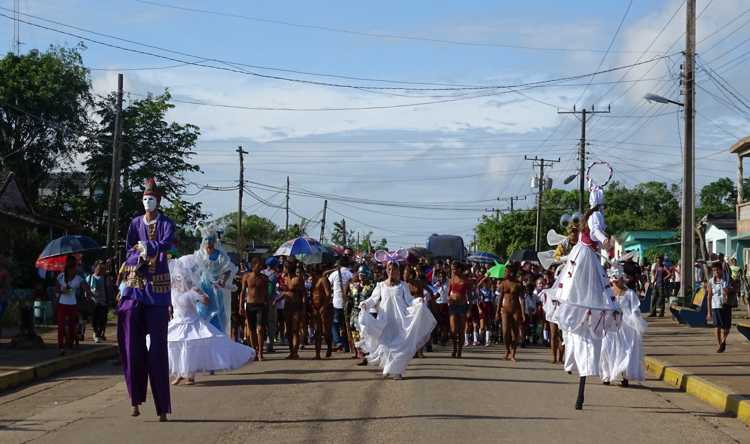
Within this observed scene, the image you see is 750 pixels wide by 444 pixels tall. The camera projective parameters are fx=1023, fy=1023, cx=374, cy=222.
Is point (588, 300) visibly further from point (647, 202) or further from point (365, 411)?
point (647, 202)

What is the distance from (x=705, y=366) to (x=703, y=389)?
2998 millimetres

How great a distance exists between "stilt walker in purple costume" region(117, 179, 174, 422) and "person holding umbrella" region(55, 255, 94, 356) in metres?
8.28

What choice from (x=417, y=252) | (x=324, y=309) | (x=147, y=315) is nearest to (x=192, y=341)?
(x=147, y=315)

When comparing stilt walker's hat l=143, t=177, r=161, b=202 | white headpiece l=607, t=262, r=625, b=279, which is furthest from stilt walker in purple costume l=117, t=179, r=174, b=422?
white headpiece l=607, t=262, r=625, b=279

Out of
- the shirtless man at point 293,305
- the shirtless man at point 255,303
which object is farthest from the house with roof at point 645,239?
the shirtless man at point 255,303

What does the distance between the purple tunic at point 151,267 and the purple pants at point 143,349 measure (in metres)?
0.10

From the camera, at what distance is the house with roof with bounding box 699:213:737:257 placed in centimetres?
5000

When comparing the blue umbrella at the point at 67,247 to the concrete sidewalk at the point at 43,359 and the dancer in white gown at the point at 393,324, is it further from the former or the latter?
the dancer in white gown at the point at 393,324

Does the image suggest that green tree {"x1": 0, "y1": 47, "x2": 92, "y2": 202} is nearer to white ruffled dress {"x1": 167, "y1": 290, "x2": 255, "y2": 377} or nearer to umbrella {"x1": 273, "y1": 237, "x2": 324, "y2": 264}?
umbrella {"x1": 273, "y1": 237, "x2": 324, "y2": 264}

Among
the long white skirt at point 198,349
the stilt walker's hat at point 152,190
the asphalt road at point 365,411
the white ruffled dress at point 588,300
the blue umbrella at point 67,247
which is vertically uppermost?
the stilt walker's hat at point 152,190

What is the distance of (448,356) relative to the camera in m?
20.4

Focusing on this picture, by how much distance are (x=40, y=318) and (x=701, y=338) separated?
16868 mm

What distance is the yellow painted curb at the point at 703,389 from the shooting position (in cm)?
1227

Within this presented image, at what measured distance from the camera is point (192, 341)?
14602mm
